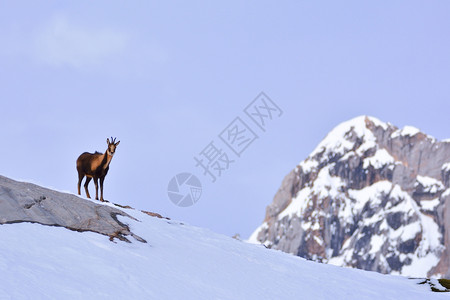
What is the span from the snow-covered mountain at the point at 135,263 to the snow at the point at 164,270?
0.13ft

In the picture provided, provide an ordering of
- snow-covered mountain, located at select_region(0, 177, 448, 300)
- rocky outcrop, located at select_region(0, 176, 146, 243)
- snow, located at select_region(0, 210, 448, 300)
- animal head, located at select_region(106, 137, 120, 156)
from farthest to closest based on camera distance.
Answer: animal head, located at select_region(106, 137, 120, 156) < rocky outcrop, located at select_region(0, 176, 146, 243) < snow-covered mountain, located at select_region(0, 177, 448, 300) < snow, located at select_region(0, 210, 448, 300)

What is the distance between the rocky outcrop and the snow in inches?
25.1

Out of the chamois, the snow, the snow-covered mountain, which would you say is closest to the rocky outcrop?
the snow-covered mountain

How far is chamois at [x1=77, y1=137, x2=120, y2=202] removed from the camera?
92.5 ft

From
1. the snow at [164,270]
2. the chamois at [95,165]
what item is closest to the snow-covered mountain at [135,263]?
the snow at [164,270]

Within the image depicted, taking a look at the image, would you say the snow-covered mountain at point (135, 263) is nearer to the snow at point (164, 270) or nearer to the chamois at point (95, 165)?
the snow at point (164, 270)

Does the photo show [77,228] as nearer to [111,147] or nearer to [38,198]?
[38,198]

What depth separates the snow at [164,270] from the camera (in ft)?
52.9

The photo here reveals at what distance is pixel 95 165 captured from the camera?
94.1ft

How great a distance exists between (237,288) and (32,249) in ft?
23.2

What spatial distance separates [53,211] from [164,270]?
5221mm

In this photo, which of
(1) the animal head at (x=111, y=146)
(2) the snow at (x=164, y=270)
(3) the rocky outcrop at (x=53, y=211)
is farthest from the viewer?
(1) the animal head at (x=111, y=146)

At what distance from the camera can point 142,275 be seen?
18906 millimetres

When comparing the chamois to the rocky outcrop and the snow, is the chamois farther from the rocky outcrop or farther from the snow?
the rocky outcrop
